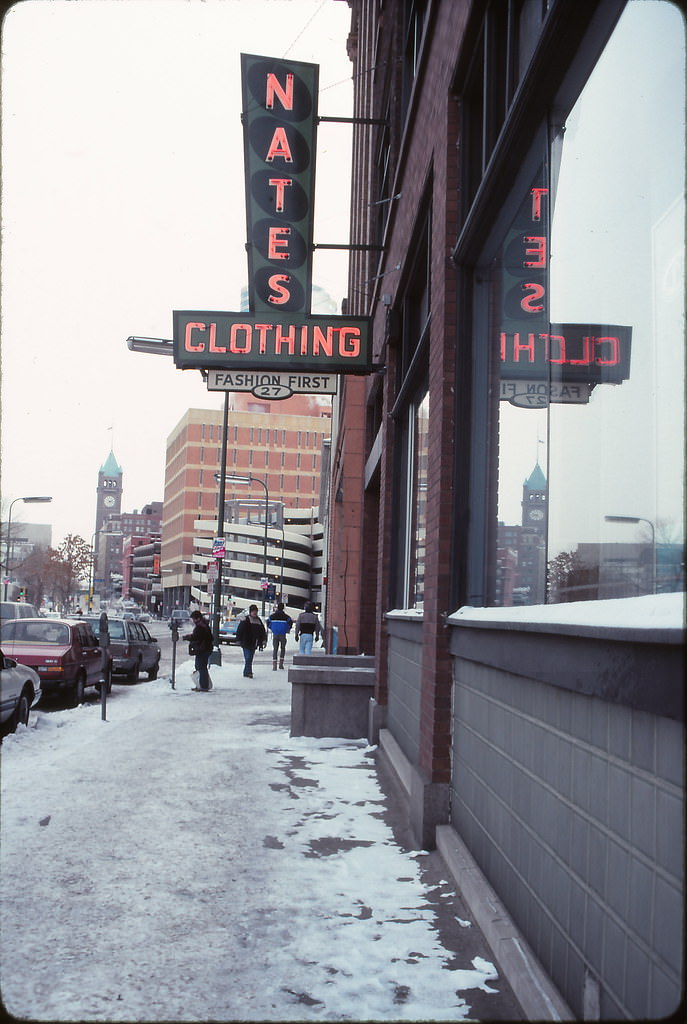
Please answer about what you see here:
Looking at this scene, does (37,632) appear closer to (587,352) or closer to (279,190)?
(279,190)

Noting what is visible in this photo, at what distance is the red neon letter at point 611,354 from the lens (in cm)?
320

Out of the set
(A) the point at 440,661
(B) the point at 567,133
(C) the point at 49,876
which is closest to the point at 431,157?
(B) the point at 567,133

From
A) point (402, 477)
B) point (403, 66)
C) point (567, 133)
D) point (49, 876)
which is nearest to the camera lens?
point (567, 133)

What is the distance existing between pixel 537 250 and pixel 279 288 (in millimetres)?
8118

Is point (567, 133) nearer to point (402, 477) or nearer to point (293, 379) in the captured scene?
point (402, 477)

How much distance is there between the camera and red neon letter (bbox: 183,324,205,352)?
11.9m

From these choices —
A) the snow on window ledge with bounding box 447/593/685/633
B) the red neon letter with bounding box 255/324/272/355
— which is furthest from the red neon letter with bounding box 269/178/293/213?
the snow on window ledge with bounding box 447/593/685/633

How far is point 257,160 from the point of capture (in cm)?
1245

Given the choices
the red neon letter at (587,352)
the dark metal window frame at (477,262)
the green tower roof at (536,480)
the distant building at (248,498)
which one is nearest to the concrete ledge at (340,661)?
the dark metal window frame at (477,262)

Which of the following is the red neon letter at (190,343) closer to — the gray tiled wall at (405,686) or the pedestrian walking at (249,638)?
the gray tiled wall at (405,686)

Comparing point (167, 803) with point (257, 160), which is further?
point (257, 160)

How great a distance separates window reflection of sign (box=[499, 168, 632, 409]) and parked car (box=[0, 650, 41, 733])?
8430 mm

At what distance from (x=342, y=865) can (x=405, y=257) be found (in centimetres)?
644

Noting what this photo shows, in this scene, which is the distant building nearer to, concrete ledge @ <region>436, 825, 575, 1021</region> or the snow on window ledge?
concrete ledge @ <region>436, 825, 575, 1021</region>
